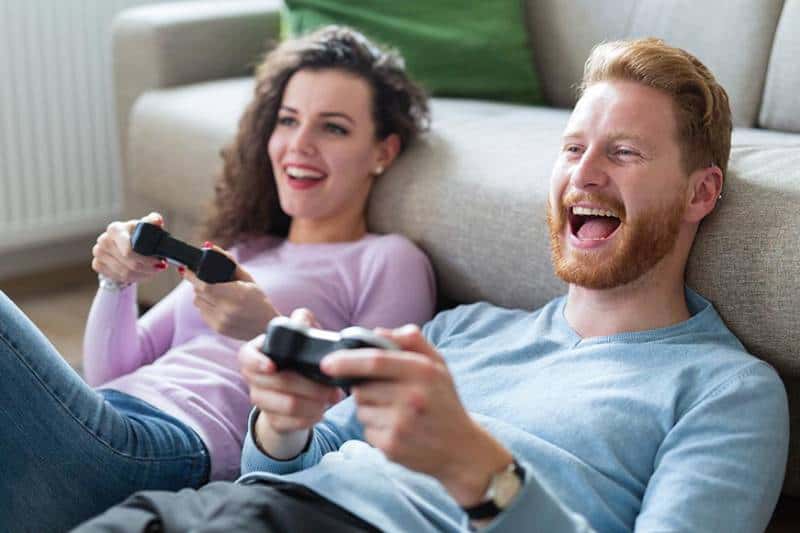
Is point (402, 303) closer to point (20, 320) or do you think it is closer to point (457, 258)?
point (457, 258)

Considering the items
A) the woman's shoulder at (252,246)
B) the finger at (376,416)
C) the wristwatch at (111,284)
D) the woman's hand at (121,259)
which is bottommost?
the woman's shoulder at (252,246)

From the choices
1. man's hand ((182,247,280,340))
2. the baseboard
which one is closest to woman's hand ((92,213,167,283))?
man's hand ((182,247,280,340))

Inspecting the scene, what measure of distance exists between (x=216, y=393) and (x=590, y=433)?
561mm

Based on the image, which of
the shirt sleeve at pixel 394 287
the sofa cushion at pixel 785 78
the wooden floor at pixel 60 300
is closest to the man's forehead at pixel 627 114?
the shirt sleeve at pixel 394 287

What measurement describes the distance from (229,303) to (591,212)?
47 centimetres

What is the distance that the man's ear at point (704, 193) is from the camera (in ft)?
4.66

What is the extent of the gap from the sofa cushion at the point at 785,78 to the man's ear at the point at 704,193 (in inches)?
23.4

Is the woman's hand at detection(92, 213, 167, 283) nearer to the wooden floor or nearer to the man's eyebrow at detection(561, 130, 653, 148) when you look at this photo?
the man's eyebrow at detection(561, 130, 653, 148)

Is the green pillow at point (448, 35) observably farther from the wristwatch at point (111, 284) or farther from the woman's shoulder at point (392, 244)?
the wristwatch at point (111, 284)

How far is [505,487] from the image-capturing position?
3.35 feet

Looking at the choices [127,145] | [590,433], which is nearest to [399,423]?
[590,433]

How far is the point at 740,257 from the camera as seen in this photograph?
1.42 metres

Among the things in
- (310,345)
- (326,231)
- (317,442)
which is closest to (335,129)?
(326,231)

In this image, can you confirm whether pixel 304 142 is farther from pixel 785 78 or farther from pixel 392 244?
pixel 785 78
